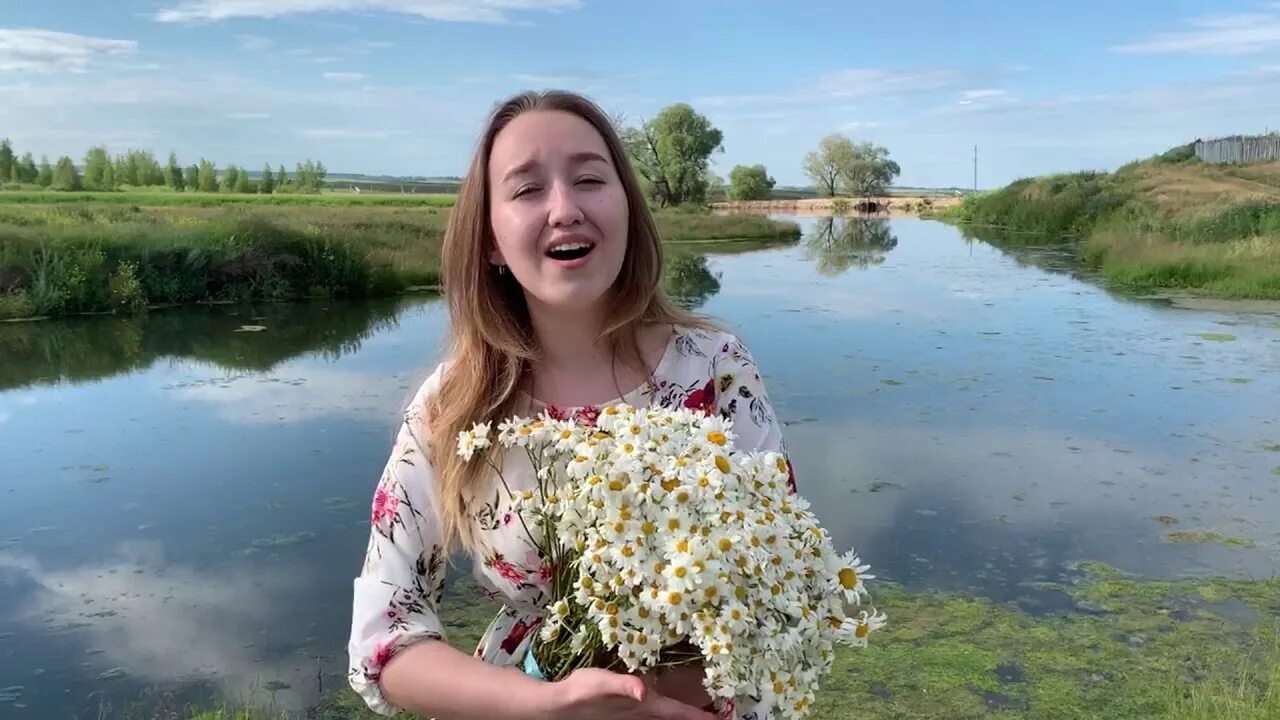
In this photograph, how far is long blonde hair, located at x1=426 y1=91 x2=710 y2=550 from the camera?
1.50m

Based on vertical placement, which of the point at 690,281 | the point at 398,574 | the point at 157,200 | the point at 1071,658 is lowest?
the point at 1071,658

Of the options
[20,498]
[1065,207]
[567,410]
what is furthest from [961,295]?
[1065,207]

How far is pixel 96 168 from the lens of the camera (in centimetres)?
4750

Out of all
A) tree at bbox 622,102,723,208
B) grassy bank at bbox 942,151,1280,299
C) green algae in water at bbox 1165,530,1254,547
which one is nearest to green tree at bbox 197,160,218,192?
tree at bbox 622,102,723,208

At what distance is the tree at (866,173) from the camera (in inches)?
3258

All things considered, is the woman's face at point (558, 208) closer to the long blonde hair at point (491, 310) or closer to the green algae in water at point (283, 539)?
the long blonde hair at point (491, 310)

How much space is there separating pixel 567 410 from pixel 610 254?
0.27m

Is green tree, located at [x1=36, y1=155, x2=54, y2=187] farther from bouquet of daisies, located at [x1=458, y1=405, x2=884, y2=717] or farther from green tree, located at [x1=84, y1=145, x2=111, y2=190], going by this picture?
bouquet of daisies, located at [x1=458, y1=405, x2=884, y2=717]

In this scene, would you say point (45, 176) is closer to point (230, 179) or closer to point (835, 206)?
point (230, 179)

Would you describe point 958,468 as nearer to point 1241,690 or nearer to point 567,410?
point 1241,690

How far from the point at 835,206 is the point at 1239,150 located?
1512 inches

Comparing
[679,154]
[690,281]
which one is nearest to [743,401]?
[690,281]

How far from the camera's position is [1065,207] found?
34812mm

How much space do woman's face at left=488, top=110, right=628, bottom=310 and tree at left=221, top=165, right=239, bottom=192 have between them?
59344 mm
